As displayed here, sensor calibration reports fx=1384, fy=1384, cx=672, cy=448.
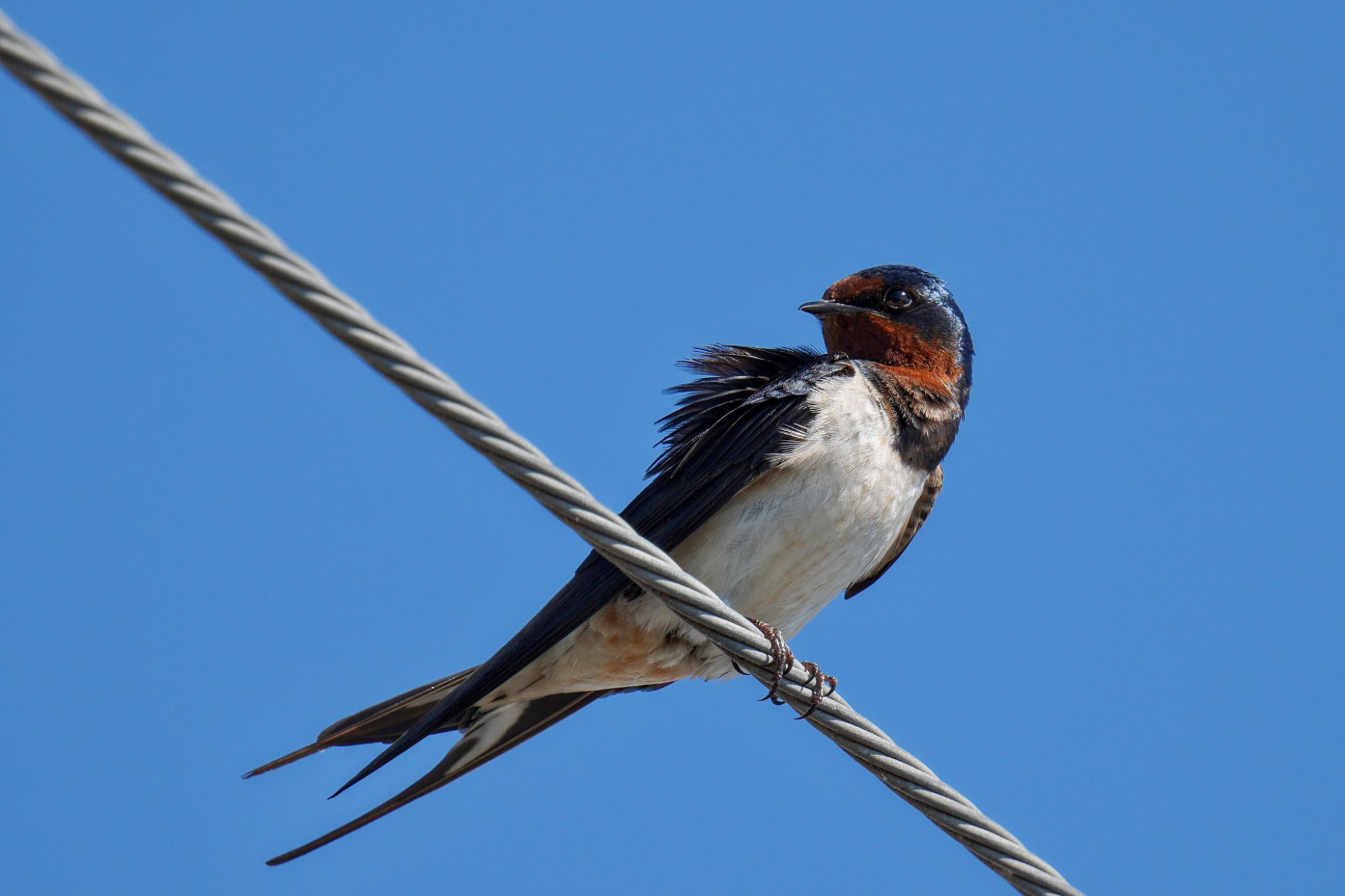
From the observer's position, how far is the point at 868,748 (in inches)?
115

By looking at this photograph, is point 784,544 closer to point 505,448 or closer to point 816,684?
point 816,684

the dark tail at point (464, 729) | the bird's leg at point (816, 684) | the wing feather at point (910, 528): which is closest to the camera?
the bird's leg at point (816, 684)

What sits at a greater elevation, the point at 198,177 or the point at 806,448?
the point at 806,448

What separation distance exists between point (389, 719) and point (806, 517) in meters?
1.32

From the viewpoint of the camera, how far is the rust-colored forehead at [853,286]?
496 centimetres

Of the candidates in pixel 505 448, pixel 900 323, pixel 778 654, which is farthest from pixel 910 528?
pixel 505 448

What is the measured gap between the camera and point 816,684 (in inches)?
133

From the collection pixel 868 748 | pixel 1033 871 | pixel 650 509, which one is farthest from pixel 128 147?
pixel 650 509

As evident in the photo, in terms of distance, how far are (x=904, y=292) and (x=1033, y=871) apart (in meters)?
2.58

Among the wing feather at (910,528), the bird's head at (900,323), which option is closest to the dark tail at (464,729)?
the wing feather at (910,528)

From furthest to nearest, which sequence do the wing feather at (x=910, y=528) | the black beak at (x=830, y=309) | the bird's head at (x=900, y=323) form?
1. the black beak at (x=830, y=309)
2. the bird's head at (x=900, y=323)
3. the wing feather at (x=910, y=528)

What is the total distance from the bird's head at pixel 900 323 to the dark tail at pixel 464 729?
151 centimetres

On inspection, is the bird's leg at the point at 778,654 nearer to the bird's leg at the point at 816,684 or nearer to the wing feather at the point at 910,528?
the bird's leg at the point at 816,684

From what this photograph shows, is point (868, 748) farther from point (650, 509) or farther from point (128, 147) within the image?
point (128, 147)
